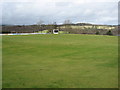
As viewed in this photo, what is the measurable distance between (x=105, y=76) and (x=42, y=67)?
3.06m

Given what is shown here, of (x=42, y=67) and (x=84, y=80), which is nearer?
(x=84, y=80)

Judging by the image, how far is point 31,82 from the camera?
7023mm

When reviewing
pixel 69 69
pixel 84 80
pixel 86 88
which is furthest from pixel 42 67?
pixel 86 88

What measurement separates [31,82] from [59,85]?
3.24ft

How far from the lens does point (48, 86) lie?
6.61 meters

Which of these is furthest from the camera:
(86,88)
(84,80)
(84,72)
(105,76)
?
(84,72)

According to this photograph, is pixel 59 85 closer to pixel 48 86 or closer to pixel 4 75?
pixel 48 86

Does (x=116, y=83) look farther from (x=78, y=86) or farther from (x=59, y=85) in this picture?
(x=59, y=85)

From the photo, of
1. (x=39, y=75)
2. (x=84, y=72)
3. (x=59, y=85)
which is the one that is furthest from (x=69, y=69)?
(x=59, y=85)

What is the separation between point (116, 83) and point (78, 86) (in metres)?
1.29

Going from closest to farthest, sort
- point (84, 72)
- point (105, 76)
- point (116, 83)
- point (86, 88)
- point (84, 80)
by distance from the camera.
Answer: point (86, 88)
point (116, 83)
point (84, 80)
point (105, 76)
point (84, 72)

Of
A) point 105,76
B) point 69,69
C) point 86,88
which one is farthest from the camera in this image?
point 69,69

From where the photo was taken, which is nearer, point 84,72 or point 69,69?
point 84,72

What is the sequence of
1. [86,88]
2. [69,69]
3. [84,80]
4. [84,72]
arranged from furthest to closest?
[69,69] < [84,72] < [84,80] < [86,88]
